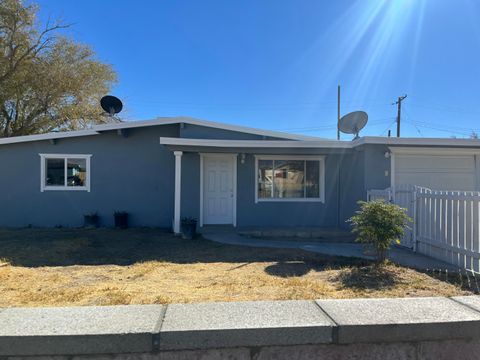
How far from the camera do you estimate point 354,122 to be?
440 inches

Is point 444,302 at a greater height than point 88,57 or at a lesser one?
lesser

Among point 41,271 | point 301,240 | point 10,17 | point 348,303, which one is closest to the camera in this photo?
point 348,303

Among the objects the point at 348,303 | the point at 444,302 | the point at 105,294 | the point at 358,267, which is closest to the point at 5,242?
the point at 105,294

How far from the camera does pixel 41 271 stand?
5797 millimetres

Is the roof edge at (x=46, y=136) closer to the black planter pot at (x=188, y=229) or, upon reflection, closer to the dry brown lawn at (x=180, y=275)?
the dry brown lawn at (x=180, y=275)

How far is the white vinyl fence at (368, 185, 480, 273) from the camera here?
5.71 m

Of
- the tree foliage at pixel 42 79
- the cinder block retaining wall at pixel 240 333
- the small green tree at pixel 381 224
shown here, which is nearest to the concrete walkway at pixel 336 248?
the small green tree at pixel 381 224

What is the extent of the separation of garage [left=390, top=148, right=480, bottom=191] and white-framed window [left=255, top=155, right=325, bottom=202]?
221cm

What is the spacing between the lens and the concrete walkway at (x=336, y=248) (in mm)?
6137

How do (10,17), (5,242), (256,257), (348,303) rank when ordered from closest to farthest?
(348,303) < (256,257) < (5,242) < (10,17)

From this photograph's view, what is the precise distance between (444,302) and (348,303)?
0.85m

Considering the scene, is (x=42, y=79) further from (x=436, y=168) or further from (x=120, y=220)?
(x=436, y=168)

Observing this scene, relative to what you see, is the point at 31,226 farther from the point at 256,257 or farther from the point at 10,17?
the point at 10,17

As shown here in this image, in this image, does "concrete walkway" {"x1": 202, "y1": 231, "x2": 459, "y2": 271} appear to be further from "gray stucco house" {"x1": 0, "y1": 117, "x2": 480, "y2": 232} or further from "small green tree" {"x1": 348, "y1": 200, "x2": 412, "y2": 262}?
"gray stucco house" {"x1": 0, "y1": 117, "x2": 480, "y2": 232}
